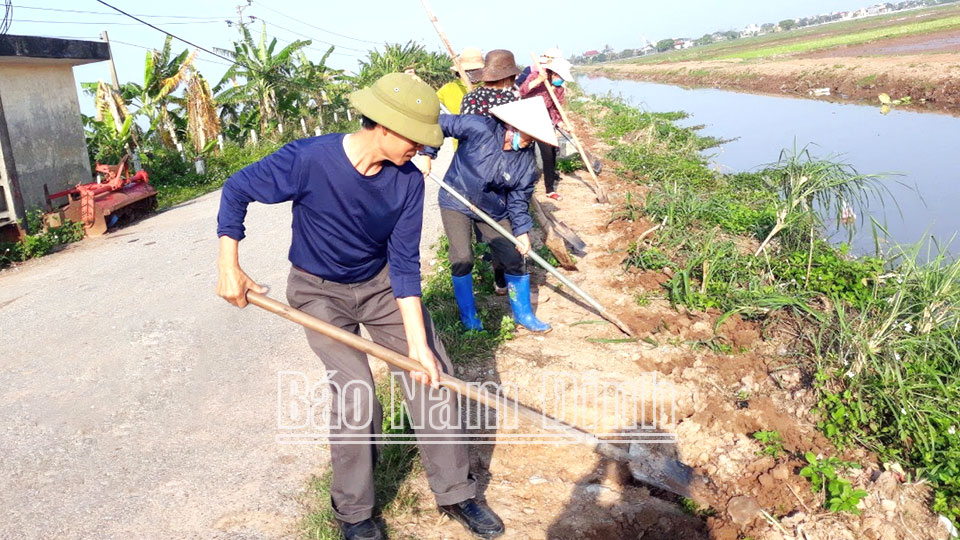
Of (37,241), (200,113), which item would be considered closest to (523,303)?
(37,241)

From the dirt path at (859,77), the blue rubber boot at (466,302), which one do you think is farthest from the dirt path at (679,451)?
the dirt path at (859,77)

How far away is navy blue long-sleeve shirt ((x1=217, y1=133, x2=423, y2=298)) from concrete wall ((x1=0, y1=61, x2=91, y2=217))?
8.02 metres

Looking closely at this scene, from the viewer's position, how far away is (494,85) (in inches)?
198

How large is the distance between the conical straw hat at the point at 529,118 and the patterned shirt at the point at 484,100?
2.36 feet

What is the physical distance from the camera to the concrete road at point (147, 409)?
2930 mm

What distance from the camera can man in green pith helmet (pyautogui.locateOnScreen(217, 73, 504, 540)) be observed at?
2361mm

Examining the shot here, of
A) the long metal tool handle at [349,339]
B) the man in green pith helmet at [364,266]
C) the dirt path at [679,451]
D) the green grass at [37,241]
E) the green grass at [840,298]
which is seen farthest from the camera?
the green grass at [37,241]

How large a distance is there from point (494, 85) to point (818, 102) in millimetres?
18101

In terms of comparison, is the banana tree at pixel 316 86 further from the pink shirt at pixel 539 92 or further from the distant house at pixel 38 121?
the pink shirt at pixel 539 92

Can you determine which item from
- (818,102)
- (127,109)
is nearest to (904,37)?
(818,102)

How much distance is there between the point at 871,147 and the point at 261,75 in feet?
40.7

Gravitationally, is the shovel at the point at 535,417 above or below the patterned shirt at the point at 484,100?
below

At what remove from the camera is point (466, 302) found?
446cm

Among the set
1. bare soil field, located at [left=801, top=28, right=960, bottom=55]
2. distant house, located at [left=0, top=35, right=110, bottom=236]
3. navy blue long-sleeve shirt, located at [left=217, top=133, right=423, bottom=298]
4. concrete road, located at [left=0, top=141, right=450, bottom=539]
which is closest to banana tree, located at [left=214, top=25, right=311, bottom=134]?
distant house, located at [left=0, top=35, right=110, bottom=236]
